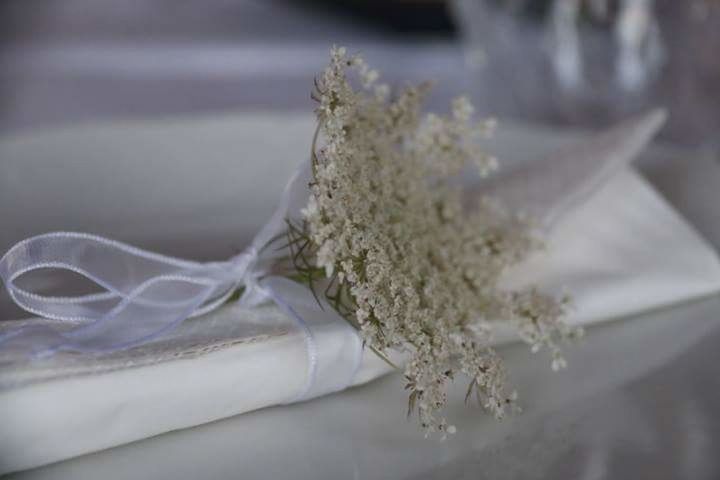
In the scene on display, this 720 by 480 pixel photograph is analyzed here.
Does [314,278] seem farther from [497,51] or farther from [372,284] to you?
[497,51]

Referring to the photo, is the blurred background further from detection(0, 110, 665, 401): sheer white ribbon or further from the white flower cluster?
detection(0, 110, 665, 401): sheer white ribbon

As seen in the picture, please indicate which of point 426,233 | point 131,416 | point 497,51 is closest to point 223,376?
point 131,416

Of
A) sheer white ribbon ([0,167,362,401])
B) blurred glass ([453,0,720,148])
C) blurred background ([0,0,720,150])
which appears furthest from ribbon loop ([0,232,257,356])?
blurred glass ([453,0,720,148])

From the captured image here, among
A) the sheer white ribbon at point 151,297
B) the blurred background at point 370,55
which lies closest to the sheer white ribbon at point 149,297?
the sheer white ribbon at point 151,297

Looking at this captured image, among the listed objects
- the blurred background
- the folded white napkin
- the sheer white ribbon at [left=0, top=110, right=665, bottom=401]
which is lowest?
the blurred background

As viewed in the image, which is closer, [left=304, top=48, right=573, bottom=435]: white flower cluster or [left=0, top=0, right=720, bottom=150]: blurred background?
[left=304, top=48, right=573, bottom=435]: white flower cluster

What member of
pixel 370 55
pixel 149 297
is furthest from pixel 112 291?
pixel 370 55
